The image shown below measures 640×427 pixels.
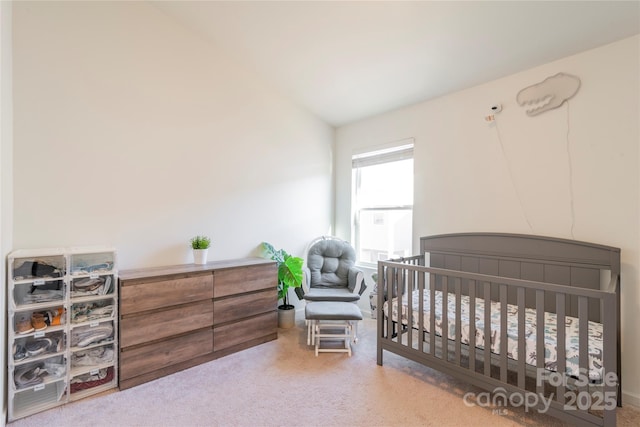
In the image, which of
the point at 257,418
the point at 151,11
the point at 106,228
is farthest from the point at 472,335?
the point at 151,11

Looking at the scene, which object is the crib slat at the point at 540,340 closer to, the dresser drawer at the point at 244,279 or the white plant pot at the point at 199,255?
the dresser drawer at the point at 244,279

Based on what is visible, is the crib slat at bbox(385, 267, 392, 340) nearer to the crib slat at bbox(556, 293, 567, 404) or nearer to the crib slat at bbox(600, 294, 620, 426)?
the crib slat at bbox(556, 293, 567, 404)

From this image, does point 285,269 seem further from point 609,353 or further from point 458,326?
point 609,353

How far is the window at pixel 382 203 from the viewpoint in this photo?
3375mm

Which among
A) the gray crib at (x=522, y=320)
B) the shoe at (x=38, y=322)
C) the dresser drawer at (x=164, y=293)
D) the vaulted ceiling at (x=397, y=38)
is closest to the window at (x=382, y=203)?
the gray crib at (x=522, y=320)

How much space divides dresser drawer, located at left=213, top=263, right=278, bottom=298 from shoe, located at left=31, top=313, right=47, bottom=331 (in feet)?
3.56

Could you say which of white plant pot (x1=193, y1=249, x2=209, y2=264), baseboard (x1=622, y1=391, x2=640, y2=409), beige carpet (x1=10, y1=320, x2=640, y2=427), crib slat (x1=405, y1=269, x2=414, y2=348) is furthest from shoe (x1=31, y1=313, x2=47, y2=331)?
baseboard (x1=622, y1=391, x2=640, y2=409)

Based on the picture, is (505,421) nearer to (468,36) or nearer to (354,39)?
(468,36)

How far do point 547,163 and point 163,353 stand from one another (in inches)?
134

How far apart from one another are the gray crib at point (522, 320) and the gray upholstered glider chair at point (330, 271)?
1.99ft

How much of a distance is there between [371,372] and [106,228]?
2430mm

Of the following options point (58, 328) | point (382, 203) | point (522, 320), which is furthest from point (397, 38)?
point (58, 328)

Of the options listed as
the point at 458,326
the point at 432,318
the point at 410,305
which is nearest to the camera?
the point at 458,326

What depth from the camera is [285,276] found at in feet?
10.2
